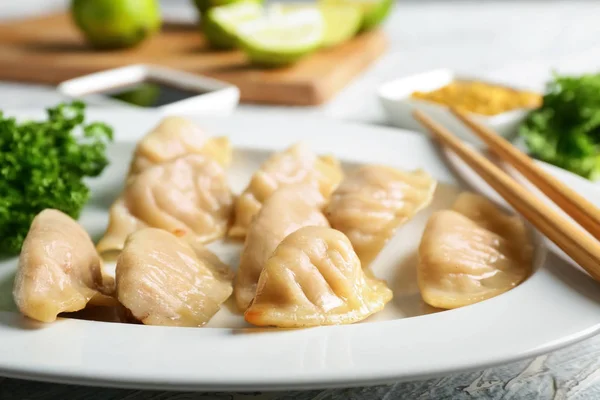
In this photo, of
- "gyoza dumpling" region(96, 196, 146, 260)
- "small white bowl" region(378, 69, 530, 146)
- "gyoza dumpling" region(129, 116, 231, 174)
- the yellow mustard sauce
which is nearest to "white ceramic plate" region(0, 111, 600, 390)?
"gyoza dumpling" region(96, 196, 146, 260)

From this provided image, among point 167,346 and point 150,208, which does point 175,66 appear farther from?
point 167,346

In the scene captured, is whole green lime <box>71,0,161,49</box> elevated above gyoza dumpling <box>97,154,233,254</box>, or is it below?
below

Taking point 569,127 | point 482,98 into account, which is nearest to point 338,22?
point 482,98

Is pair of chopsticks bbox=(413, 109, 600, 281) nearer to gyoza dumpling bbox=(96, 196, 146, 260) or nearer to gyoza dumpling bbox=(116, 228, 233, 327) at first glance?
gyoza dumpling bbox=(116, 228, 233, 327)

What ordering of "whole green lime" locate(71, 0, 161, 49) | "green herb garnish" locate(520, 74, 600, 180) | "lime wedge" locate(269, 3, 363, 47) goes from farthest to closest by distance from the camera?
"lime wedge" locate(269, 3, 363, 47) → "whole green lime" locate(71, 0, 161, 49) → "green herb garnish" locate(520, 74, 600, 180)

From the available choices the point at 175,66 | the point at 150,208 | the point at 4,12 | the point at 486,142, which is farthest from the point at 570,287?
the point at 4,12

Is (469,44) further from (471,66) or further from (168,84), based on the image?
(168,84)
